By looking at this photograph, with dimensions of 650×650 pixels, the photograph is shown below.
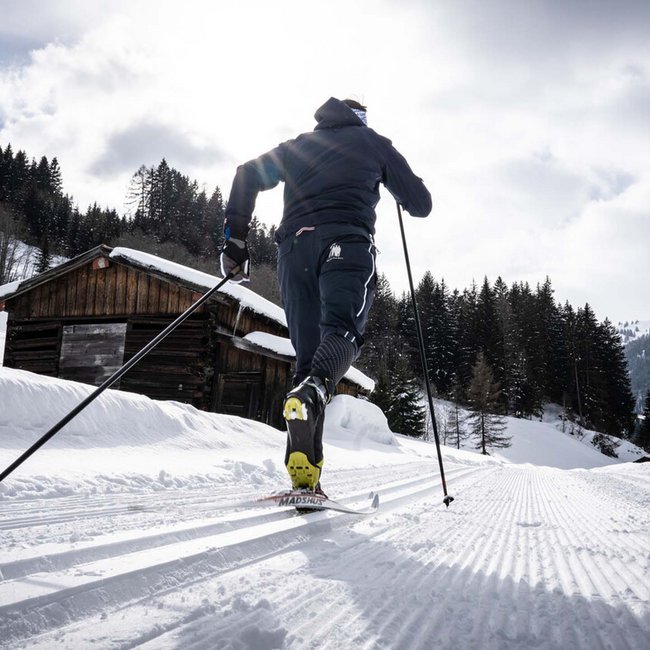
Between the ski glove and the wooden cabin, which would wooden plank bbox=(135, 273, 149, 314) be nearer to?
the wooden cabin

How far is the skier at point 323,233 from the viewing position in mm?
1929

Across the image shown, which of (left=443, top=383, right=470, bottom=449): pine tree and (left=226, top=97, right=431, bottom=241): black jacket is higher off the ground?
(left=226, top=97, right=431, bottom=241): black jacket

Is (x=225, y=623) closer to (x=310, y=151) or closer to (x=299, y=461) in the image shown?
(x=299, y=461)

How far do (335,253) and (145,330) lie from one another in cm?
1181

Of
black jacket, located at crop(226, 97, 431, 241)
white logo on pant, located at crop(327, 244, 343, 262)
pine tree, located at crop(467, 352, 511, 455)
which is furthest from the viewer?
pine tree, located at crop(467, 352, 511, 455)

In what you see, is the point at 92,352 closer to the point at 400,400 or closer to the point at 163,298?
the point at 163,298

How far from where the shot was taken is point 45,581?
0.86 meters

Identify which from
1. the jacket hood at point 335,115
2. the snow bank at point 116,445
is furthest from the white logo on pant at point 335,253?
the snow bank at point 116,445

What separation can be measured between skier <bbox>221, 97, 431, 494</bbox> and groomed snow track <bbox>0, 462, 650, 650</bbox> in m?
0.55

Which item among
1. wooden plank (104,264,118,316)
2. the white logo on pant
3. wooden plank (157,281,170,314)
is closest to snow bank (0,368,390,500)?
the white logo on pant

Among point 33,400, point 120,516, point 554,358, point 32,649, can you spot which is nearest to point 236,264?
point 120,516

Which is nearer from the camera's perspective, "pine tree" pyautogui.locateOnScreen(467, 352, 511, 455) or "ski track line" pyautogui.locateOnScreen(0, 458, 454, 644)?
"ski track line" pyautogui.locateOnScreen(0, 458, 454, 644)

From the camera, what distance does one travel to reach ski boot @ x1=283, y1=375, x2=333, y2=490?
1720mm

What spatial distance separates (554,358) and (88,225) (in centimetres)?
6118
